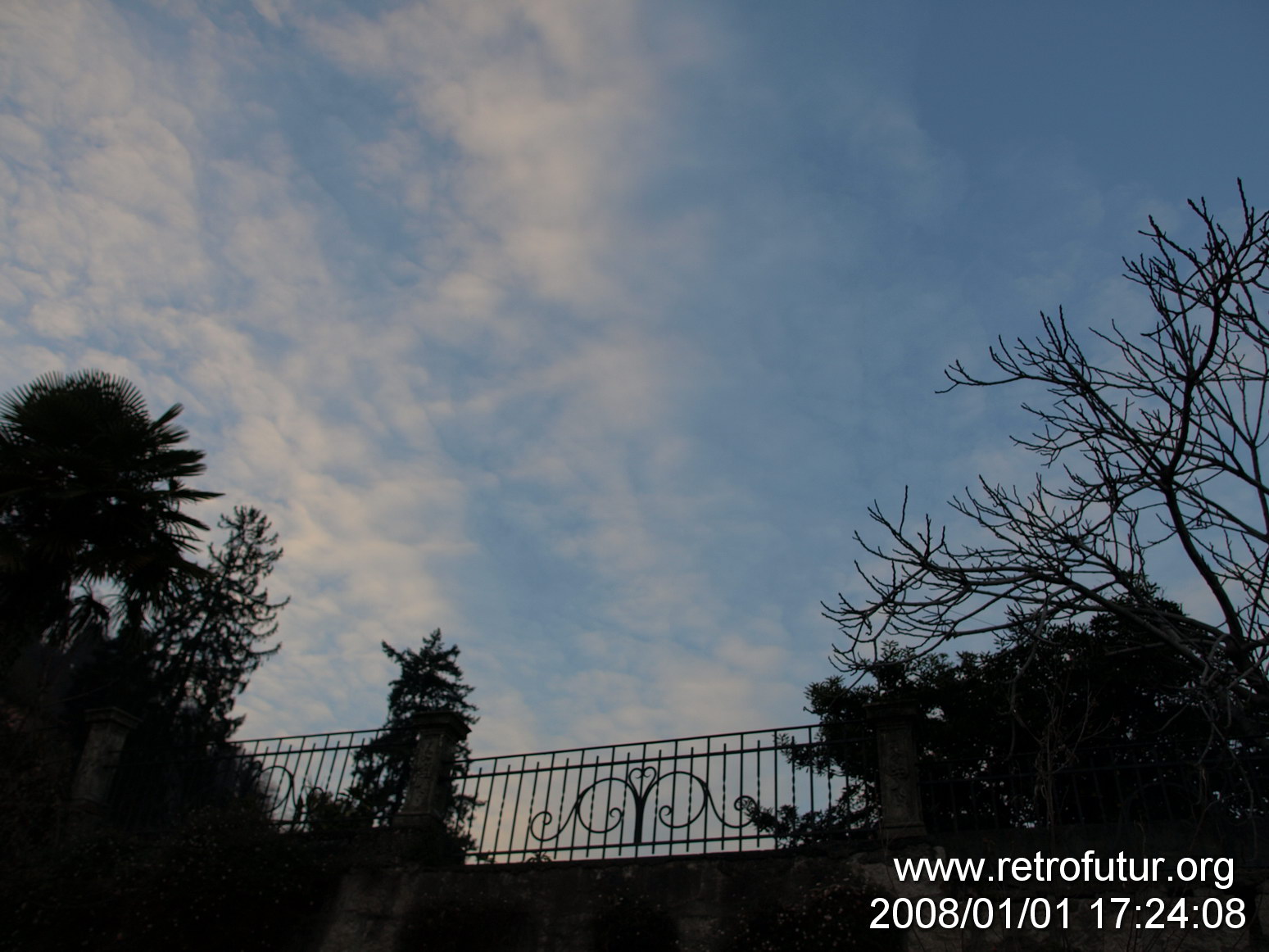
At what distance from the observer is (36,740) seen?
36.4 ft

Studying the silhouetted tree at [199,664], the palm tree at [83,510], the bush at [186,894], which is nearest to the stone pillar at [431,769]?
the bush at [186,894]

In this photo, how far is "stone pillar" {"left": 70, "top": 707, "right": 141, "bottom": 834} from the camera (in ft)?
33.8

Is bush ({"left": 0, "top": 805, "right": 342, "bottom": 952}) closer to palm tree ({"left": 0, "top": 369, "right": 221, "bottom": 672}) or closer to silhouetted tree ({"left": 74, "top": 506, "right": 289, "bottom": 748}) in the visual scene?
palm tree ({"left": 0, "top": 369, "right": 221, "bottom": 672})

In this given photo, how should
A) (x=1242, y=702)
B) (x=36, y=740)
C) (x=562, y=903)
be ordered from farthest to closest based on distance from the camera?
1. (x=36, y=740)
2. (x=562, y=903)
3. (x=1242, y=702)

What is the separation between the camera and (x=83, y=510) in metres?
10.7

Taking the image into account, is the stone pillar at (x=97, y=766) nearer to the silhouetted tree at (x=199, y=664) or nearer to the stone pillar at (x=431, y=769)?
the stone pillar at (x=431, y=769)

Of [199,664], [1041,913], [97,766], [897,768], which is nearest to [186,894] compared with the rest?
[97,766]

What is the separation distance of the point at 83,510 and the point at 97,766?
3.32 m

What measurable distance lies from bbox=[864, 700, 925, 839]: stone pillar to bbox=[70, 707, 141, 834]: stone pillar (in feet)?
30.5

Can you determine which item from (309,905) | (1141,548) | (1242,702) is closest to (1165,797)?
(1242,702)

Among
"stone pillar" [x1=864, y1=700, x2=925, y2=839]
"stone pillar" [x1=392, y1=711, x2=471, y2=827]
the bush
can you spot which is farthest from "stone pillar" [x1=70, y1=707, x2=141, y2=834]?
"stone pillar" [x1=864, y1=700, x2=925, y2=839]

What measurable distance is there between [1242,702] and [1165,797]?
1.28 m

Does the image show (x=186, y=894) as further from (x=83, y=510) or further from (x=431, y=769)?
(x=83, y=510)

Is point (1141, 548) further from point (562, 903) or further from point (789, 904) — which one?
point (562, 903)
